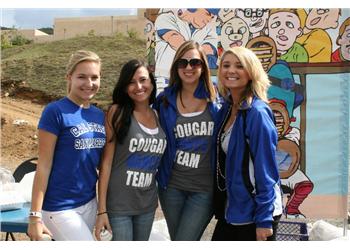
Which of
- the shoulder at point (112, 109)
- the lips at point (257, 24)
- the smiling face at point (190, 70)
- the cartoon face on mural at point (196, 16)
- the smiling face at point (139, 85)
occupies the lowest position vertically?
the shoulder at point (112, 109)

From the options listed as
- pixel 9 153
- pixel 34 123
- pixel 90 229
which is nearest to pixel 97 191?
pixel 90 229

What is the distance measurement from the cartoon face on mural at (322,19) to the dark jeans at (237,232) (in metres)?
2.56

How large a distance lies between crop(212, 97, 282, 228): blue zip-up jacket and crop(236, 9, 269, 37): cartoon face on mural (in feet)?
7.25

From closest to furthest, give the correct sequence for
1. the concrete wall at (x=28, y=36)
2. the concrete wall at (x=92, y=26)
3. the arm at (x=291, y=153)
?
1. the arm at (x=291, y=153)
2. the concrete wall at (x=92, y=26)
3. the concrete wall at (x=28, y=36)

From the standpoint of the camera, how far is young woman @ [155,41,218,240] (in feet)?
9.94

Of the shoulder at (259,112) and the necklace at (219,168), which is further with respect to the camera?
the necklace at (219,168)

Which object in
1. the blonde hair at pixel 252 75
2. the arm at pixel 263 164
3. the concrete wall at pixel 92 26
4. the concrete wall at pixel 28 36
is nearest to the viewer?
the arm at pixel 263 164

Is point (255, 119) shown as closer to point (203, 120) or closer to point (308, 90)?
point (203, 120)

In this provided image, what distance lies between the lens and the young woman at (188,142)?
303cm

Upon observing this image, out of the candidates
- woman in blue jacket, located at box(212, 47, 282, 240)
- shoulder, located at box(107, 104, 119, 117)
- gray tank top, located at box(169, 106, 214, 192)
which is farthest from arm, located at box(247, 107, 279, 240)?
shoulder, located at box(107, 104, 119, 117)

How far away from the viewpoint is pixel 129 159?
9.57 feet

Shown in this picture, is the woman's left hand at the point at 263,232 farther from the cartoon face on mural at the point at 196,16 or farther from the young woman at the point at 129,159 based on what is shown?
the cartoon face on mural at the point at 196,16

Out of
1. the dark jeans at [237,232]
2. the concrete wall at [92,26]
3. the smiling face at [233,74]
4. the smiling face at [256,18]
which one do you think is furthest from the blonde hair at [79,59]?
the concrete wall at [92,26]
